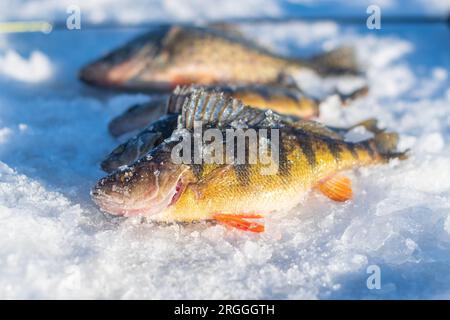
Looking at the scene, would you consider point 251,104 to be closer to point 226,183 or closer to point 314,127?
point 314,127

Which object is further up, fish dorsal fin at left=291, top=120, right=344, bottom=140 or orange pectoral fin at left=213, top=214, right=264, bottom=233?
fish dorsal fin at left=291, top=120, right=344, bottom=140

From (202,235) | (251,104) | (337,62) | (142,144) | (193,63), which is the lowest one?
(202,235)

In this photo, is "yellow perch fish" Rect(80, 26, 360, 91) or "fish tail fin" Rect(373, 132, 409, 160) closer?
"fish tail fin" Rect(373, 132, 409, 160)

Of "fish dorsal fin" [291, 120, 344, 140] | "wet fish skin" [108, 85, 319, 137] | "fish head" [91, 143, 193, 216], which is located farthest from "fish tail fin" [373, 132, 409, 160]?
"fish head" [91, 143, 193, 216]

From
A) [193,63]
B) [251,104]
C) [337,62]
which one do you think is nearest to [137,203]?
[251,104]

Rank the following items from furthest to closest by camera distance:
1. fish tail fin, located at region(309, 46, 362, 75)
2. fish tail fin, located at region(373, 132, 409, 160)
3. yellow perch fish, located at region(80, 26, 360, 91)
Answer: fish tail fin, located at region(309, 46, 362, 75), yellow perch fish, located at region(80, 26, 360, 91), fish tail fin, located at region(373, 132, 409, 160)

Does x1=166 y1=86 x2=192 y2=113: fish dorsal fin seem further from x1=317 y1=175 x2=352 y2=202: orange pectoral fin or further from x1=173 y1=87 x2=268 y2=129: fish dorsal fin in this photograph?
x1=317 y1=175 x2=352 y2=202: orange pectoral fin

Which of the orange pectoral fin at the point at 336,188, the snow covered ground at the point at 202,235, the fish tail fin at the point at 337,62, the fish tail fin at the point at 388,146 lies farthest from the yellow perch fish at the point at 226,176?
the fish tail fin at the point at 337,62

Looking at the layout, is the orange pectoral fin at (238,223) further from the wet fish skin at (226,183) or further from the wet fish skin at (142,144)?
the wet fish skin at (142,144)

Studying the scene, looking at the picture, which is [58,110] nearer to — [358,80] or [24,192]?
[24,192]
